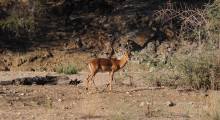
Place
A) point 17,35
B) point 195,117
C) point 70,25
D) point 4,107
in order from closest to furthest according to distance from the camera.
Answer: point 195,117 < point 4,107 < point 17,35 < point 70,25

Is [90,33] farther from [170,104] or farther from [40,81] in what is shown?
[170,104]

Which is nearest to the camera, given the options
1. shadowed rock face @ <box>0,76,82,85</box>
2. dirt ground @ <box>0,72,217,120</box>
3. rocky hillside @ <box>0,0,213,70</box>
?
dirt ground @ <box>0,72,217,120</box>

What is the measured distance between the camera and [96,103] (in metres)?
7.63

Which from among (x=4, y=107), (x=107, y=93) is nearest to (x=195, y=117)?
(x=107, y=93)

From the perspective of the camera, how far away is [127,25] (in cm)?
2195

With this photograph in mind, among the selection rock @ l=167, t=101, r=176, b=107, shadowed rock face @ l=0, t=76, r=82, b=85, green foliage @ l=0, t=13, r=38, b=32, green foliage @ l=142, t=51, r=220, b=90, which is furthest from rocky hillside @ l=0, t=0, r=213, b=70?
rock @ l=167, t=101, r=176, b=107

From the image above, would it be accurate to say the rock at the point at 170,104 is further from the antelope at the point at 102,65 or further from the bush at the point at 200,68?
the antelope at the point at 102,65

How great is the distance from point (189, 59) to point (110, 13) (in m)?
13.6

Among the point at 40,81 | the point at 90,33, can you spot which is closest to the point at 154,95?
the point at 40,81

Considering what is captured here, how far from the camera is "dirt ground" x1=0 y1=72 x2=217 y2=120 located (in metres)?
6.91

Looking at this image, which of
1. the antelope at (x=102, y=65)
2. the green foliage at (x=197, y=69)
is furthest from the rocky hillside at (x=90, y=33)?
the antelope at (x=102, y=65)

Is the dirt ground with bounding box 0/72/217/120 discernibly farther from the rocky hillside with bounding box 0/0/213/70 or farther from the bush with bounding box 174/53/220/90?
the rocky hillside with bounding box 0/0/213/70

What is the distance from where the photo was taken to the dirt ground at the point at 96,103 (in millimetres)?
6910

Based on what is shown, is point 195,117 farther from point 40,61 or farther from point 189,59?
point 40,61
